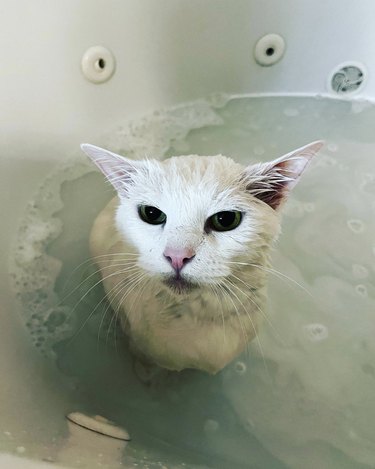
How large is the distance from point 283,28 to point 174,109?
1.20ft

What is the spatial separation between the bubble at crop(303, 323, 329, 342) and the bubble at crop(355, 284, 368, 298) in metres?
0.13

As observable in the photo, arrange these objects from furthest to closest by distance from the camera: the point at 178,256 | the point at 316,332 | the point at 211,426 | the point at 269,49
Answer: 1. the point at 269,49
2. the point at 316,332
3. the point at 211,426
4. the point at 178,256

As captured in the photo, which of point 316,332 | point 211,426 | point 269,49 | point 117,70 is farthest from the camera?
point 269,49

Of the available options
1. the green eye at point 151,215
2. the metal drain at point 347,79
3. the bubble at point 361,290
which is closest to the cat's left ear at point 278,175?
the green eye at point 151,215

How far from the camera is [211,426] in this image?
38.0 inches

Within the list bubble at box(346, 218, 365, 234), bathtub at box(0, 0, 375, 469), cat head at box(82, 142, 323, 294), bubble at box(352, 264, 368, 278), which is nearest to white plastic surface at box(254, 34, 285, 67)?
bathtub at box(0, 0, 375, 469)

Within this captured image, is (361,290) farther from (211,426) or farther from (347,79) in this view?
(347,79)

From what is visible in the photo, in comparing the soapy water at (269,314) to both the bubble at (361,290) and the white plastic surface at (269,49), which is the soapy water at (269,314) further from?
the white plastic surface at (269,49)

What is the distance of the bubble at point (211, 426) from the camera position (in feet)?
3.14

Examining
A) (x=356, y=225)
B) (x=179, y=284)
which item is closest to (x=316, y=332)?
(x=356, y=225)

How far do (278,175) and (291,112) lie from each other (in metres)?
0.80

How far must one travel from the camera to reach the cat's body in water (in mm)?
698

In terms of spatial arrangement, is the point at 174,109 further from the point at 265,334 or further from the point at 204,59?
the point at 265,334

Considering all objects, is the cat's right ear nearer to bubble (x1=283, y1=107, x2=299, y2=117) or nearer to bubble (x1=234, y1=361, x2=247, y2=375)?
bubble (x1=234, y1=361, x2=247, y2=375)
